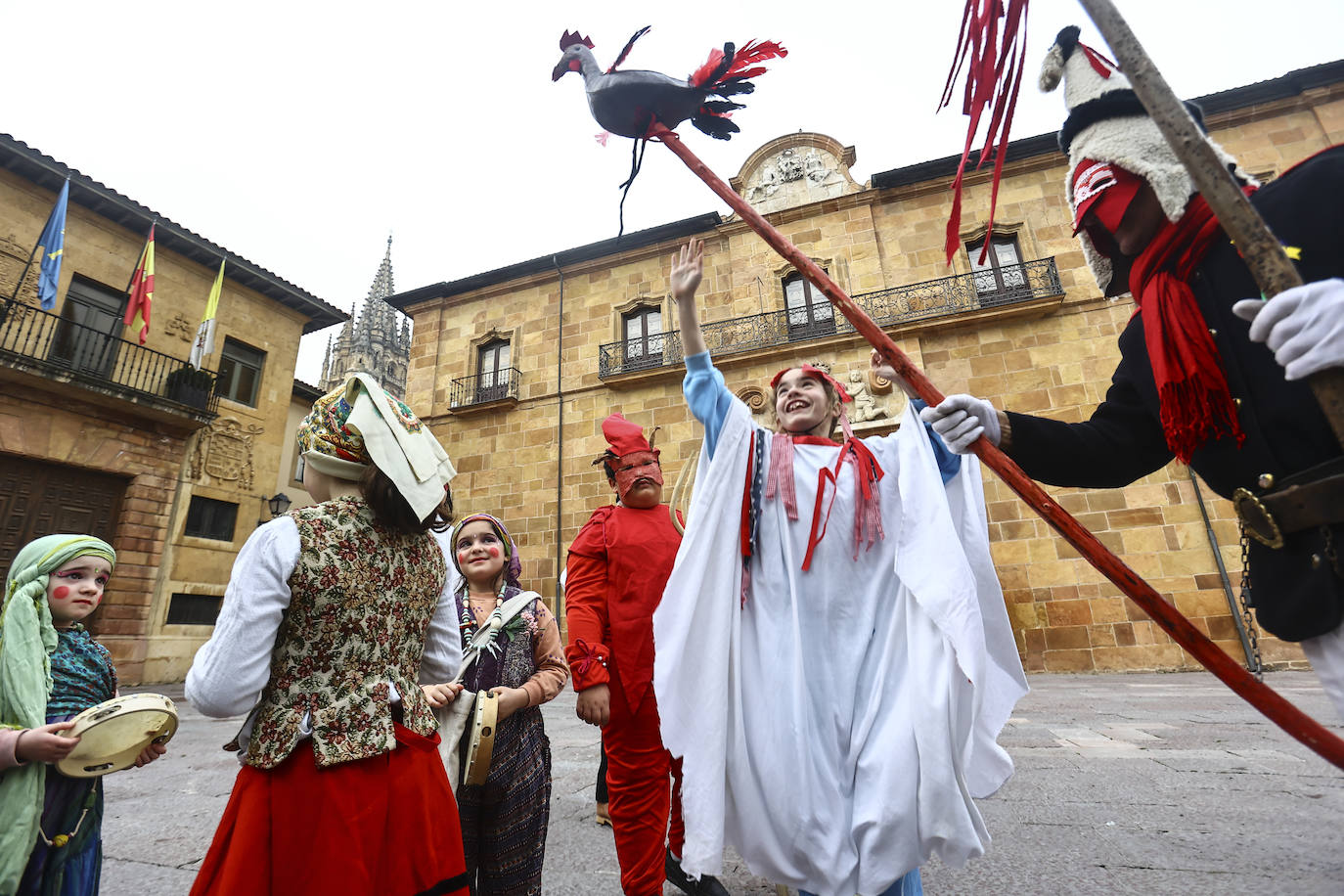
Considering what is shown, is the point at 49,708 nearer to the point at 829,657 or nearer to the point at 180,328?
the point at 829,657

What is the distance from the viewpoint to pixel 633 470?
9.37 feet

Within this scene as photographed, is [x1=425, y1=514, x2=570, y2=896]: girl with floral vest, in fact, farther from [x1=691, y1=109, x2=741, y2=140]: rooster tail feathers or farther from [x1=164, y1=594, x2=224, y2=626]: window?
[x1=164, y1=594, x2=224, y2=626]: window

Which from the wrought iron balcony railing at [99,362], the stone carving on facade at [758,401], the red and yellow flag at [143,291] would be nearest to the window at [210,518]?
the wrought iron balcony railing at [99,362]

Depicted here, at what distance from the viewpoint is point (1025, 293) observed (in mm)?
11055

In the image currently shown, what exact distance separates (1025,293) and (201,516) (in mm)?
17172

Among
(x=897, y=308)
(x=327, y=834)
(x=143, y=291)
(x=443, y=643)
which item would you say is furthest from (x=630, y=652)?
(x=143, y=291)

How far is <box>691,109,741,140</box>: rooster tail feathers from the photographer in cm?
199

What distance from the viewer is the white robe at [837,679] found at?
1.40m

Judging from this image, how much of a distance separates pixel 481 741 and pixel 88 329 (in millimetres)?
14267

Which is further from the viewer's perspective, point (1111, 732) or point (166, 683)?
point (166, 683)

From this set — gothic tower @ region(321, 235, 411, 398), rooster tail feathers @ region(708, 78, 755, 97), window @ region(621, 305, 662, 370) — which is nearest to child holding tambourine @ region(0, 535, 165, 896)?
rooster tail feathers @ region(708, 78, 755, 97)

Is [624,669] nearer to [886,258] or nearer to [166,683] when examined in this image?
[886,258]

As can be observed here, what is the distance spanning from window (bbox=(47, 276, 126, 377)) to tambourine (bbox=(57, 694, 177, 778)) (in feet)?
42.4

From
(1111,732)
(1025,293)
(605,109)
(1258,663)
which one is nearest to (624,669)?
(605,109)
